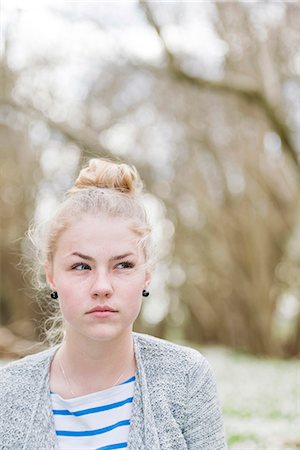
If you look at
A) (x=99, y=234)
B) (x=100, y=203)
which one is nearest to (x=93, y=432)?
(x=99, y=234)

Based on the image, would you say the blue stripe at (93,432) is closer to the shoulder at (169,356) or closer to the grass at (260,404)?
the shoulder at (169,356)

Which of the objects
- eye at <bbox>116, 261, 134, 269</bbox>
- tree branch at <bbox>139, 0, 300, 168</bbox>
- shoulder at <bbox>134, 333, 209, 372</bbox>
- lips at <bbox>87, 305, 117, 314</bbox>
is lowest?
shoulder at <bbox>134, 333, 209, 372</bbox>

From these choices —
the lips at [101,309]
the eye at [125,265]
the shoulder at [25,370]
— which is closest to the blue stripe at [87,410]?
the shoulder at [25,370]

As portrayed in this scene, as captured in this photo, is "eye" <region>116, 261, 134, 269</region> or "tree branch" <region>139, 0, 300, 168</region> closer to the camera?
"eye" <region>116, 261, 134, 269</region>

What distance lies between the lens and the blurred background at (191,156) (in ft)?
36.8

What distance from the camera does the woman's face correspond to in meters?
2.69

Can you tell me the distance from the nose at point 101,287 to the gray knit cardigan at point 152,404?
14.2 inches

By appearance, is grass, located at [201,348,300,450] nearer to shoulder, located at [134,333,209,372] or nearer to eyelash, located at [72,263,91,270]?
shoulder, located at [134,333,209,372]

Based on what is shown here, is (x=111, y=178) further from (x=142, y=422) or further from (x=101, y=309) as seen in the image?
(x=142, y=422)

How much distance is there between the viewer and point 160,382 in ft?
9.32

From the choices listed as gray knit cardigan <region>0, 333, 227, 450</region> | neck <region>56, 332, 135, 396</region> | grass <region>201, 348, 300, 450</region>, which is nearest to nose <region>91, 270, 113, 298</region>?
neck <region>56, 332, 135, 396</region>

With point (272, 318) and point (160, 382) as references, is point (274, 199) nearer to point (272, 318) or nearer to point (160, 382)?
point (272, 318)

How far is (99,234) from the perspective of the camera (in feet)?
9.11

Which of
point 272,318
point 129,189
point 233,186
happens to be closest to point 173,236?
point 233,186
